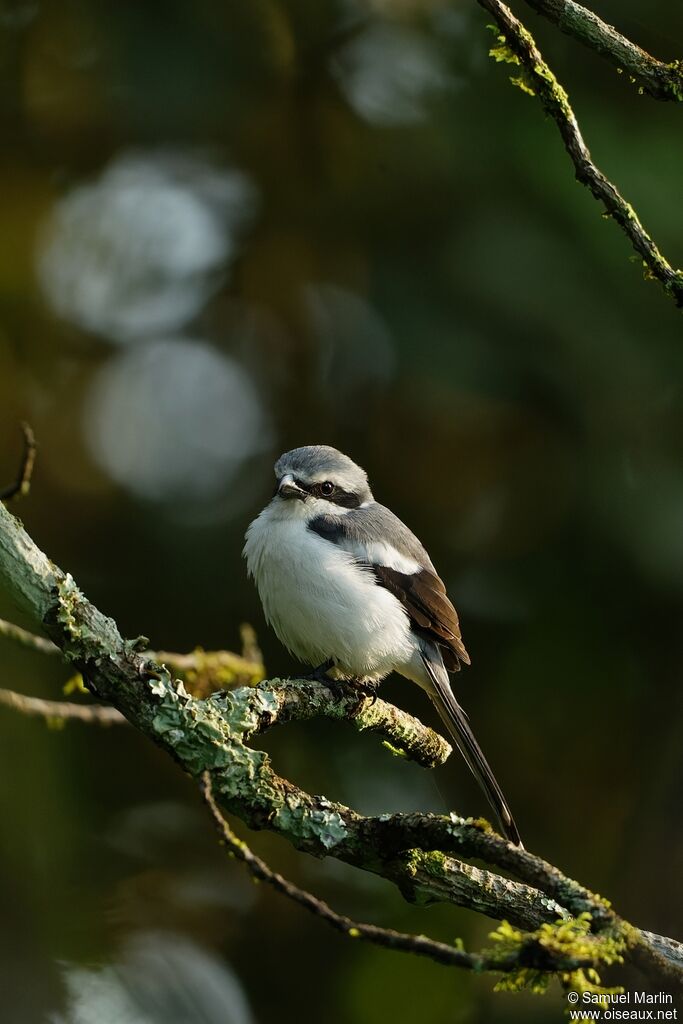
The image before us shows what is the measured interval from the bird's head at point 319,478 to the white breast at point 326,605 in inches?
10.3

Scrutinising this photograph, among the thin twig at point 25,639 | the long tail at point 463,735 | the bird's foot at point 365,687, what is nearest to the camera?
the thin twig at point 25,639

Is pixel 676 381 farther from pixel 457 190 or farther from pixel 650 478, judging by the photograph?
pixel 457 190

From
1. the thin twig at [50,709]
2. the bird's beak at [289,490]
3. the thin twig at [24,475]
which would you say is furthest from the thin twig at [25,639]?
the bird's beak at [289,490]

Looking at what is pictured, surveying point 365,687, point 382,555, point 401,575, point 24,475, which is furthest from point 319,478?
point 24,475

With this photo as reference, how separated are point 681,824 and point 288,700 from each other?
378 cm

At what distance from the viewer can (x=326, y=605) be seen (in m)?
4.77

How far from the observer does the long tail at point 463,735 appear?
4.50m

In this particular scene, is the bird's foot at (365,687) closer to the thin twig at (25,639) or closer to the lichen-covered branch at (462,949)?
the thin twig at (25,639)

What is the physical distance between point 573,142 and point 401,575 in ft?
8.22

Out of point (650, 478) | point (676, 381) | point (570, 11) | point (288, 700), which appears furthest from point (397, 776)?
point (570, 11)

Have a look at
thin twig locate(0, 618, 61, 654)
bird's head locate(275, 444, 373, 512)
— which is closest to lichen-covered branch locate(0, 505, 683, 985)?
thin twig locate(0, 618, 61, 654)

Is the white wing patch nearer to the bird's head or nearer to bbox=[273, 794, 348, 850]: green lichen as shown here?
the bird's head

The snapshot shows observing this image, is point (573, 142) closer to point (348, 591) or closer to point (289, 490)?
point (348, 591)

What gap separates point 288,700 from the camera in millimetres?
3732
